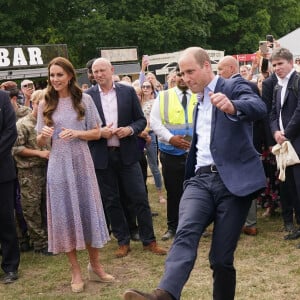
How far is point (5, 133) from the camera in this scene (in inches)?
218

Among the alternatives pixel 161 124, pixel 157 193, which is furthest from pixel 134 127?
pixel 157 193

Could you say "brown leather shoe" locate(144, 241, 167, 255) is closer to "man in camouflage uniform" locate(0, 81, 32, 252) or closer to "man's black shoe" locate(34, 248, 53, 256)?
"man's black shoe" locate(34, 248, 53, 256)

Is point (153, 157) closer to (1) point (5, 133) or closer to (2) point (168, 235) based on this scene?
(2) point (168, 235)

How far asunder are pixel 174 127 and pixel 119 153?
2.64 ft

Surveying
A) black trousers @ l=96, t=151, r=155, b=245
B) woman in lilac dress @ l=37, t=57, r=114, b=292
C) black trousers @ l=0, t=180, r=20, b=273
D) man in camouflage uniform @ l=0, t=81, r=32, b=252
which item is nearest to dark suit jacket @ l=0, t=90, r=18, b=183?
black trousers @ l=0, t=180, r=20, b=273

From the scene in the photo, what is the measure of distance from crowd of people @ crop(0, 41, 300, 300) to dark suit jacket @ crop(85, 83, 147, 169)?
0.04 feet

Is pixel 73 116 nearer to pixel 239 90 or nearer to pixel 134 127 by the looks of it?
pixel 134 127

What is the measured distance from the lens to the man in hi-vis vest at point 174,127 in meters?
6.47

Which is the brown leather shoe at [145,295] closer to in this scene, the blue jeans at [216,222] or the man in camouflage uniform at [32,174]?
the blue jeans at [216,222]

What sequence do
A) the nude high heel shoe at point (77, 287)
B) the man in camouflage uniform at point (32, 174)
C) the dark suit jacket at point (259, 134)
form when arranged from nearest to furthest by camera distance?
1. the nude high heel shoe at point (77, 287)
2. the man in camouflage uniform at point (32, 174)
3. the dark suit jacket at point (259, 134)

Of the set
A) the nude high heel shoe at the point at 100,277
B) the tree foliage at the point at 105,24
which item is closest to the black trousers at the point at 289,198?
the nude high heel shoe at the point at 100,277

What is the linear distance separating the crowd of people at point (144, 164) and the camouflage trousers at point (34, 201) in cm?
1

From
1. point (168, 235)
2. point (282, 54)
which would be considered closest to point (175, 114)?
point (282, 54)

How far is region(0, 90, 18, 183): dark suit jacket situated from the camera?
5520 mm
